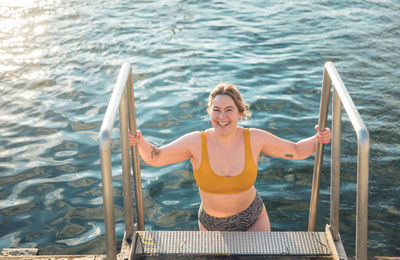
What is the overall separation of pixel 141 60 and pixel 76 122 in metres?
2.49

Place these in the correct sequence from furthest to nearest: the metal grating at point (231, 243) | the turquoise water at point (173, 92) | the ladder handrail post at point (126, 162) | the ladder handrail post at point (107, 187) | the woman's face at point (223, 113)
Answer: the turquoise water at point (173, 92) < the woman's face at point (223, 113) < the metal grating at point (231, 243) < the ladder handrail post at point (126, 162) < the ladder handrail post at point (107, 187)

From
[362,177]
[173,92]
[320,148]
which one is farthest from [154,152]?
[173,92]

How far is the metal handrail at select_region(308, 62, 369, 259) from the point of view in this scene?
7.13 ft

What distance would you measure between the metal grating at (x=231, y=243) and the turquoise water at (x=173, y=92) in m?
1.65

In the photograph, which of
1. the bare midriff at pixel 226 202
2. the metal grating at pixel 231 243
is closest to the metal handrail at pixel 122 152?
the metal grating at pixel 231 243

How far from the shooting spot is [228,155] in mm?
3621

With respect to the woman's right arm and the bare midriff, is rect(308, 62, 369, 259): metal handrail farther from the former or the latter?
the woman's right arm

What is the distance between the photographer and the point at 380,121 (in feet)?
22.5

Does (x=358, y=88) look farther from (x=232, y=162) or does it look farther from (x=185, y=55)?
(x=232, y=162)

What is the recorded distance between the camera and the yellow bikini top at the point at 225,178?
3.59m

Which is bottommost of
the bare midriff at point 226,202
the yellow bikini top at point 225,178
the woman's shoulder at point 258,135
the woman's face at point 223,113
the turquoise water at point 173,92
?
the turquoise water at point 173,92

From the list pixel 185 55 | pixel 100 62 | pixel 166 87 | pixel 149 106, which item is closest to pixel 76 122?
pixel 149 106

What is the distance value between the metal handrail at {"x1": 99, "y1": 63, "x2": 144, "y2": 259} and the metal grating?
179mm

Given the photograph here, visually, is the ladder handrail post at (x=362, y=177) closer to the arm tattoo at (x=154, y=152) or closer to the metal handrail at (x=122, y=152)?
the metal handrail at (x=122, y=152)
